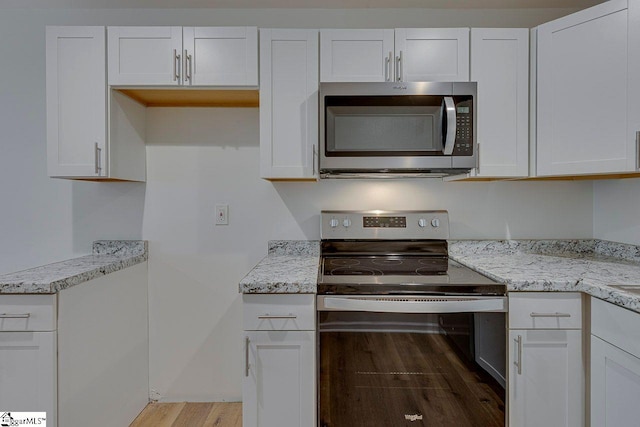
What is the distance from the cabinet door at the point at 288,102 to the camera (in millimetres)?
Answer: 1796

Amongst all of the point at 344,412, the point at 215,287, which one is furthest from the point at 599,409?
the point at 215,287

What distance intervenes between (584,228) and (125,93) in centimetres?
260

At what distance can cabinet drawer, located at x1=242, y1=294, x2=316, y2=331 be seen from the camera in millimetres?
1440

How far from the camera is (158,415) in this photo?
207 centimetres

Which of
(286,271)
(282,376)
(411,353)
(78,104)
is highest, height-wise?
(78,104)

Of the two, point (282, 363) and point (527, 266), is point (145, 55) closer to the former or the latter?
point (282, 363)

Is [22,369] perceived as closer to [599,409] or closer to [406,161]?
[406,161]

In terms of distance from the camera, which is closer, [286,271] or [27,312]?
[27,312]

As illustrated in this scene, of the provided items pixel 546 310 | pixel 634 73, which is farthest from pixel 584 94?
pixel 546 310

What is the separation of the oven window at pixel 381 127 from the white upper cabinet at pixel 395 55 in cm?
17

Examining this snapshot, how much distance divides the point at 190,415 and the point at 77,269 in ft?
3.34

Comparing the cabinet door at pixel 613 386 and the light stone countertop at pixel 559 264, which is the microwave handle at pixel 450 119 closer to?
the light stone countertop at pixel 559 264

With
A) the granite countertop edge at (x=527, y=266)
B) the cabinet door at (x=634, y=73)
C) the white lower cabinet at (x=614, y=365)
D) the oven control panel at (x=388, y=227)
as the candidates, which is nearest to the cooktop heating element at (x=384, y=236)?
the oven control panel at (x=388, y=227)

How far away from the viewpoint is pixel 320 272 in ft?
5.48
